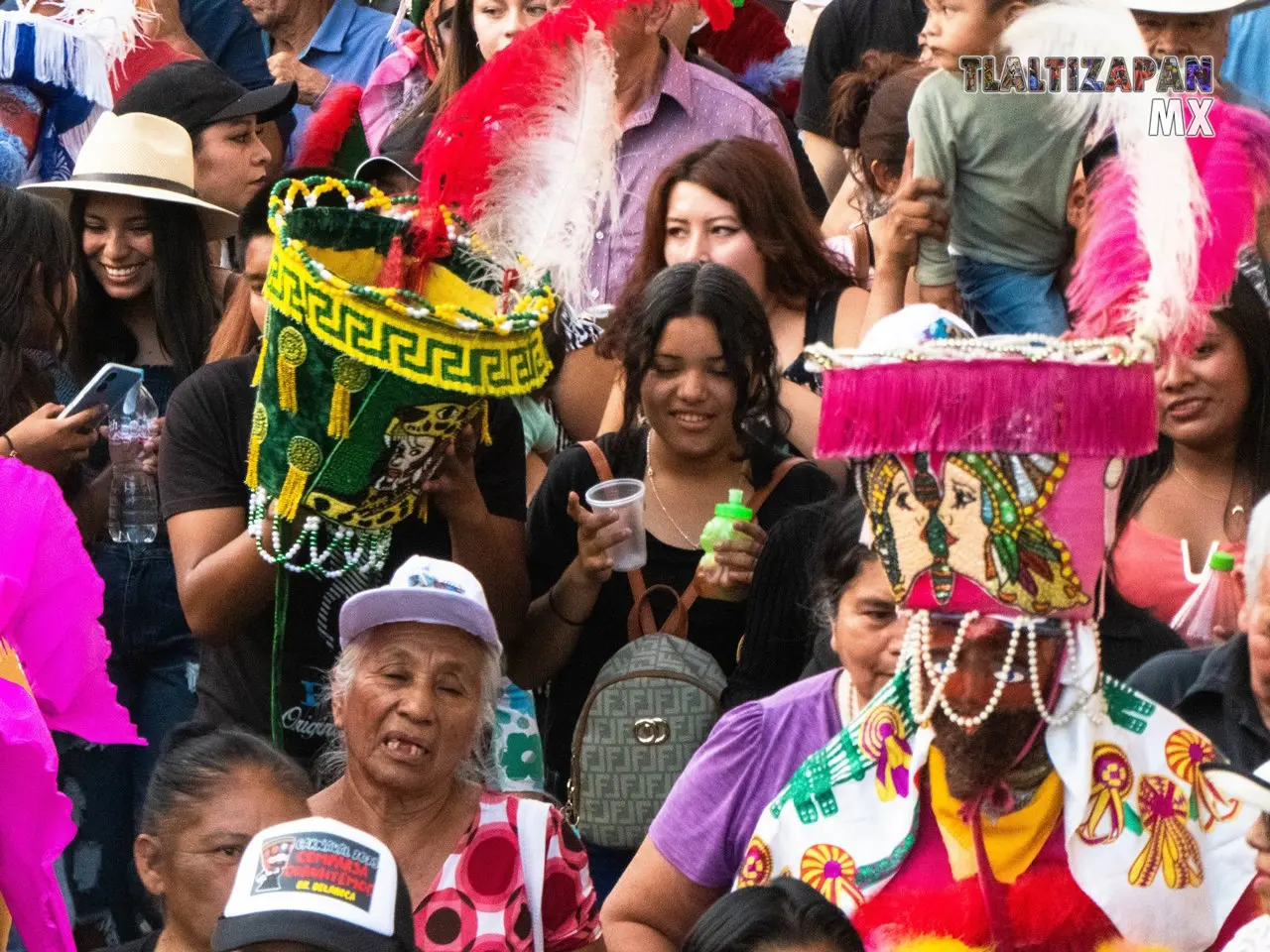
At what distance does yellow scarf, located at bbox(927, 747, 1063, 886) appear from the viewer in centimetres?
333

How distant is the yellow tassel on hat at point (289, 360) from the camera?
407 centimetres

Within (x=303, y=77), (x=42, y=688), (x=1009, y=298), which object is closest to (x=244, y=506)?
(x=42, y=688)

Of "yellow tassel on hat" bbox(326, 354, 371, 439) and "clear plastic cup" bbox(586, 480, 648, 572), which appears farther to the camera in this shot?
"clear plastic cup" bbox(586, 480, 648, 572)

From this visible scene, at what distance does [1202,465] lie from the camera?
15.4 feet

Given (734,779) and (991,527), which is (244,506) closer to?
(734,779)

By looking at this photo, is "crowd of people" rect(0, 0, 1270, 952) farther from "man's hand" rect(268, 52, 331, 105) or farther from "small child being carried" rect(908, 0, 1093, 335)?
"man's hand" rect(268, 52, 331, 105)

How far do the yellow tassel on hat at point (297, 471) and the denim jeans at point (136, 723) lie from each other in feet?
3.52

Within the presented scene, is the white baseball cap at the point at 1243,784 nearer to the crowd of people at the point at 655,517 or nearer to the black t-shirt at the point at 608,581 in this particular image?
the crowd of people at the point at 655,517

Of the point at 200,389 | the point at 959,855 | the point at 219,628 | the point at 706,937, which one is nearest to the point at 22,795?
the point at 219,628

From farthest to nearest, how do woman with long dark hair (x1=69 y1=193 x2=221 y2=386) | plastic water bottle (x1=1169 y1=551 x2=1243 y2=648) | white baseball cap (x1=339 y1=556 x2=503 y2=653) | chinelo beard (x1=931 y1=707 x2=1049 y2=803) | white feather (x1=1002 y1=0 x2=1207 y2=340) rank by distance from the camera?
woman with long dark hair (x1=69 y1=193 x2=221 y2=386)
plastic water bottle (x1=1169 y1=551 x2=1243 y2=648)
white baseball cap (x1=339 y1=556 x2=503 y2=653)
white feather (x1=1002 y1=0 x2=1207 y2=340)
chinelo beard (x1=931 y1=707 x2=1049 y2=803)

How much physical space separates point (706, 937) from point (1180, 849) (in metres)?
0.70

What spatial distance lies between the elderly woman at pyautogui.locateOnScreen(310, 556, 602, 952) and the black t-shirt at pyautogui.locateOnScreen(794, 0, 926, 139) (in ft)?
9.91

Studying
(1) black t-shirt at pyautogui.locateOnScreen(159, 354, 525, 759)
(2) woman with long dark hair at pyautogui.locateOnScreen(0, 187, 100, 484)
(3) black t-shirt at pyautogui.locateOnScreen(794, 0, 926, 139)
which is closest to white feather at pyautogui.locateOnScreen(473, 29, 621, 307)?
(1) black t-shirt at pyautogui.locateOnScreen(159, 354, 525, 759)

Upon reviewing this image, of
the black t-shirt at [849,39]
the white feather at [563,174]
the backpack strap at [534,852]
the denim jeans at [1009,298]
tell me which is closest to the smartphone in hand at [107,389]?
the white feather at [563,174]
